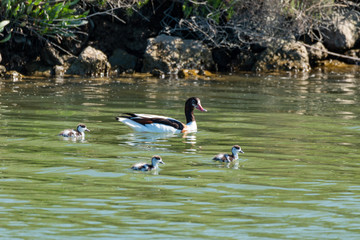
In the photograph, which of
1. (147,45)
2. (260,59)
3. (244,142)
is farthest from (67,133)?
(260,59)

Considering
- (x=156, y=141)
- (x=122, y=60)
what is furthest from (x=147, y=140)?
(x=122, y=60)

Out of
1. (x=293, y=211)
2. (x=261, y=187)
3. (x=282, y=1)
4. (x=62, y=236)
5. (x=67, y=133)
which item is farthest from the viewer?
(x=282, y=1)

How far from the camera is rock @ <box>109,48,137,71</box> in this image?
27.0 m

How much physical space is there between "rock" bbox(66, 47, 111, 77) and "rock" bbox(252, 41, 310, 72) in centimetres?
619

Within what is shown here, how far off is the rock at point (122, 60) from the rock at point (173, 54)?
769mm

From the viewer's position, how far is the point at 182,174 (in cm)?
960

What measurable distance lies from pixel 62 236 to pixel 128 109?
1047cm

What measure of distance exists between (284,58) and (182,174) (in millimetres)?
18973

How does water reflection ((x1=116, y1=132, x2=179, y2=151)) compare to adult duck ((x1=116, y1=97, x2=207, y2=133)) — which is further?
adult duck ((x1=116, y1=97, x2=207, y2=133))

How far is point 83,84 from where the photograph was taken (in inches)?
890

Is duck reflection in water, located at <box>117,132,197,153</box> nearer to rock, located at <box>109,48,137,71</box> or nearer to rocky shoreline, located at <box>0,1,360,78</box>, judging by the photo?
rocky shoreline, located at <box>0,1,360,78</box>

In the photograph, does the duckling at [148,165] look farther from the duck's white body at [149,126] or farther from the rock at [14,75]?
the rock at [14,75]

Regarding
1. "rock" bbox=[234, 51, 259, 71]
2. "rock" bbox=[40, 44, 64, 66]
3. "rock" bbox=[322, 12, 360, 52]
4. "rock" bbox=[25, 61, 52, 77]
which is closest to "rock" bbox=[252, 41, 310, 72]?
"rock" bbox=[234, 51, 259, 71]

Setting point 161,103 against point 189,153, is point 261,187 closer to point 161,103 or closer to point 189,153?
point 189,153
